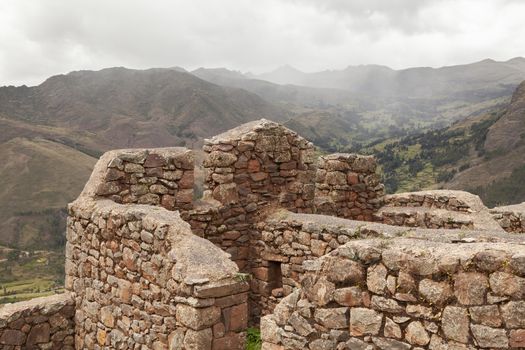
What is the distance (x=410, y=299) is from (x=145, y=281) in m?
3.77

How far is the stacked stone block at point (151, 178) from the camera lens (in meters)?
8.30

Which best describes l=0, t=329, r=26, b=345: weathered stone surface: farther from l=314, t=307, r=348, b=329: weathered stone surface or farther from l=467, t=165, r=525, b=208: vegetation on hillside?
l=467, t=165, r=525, b=208: vegetation on hillside

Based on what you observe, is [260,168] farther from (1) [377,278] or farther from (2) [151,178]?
(1) [377,278]

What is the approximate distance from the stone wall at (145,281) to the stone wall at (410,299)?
1216 millimetres

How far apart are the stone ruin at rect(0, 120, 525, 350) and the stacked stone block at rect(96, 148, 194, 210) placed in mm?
22

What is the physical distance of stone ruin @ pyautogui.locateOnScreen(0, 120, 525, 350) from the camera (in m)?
3.41

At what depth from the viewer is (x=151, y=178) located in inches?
339

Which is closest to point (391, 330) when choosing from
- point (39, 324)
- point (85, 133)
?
point (39, 324)

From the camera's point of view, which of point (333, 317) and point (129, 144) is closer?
point (333, 317)

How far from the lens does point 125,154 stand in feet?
27.7

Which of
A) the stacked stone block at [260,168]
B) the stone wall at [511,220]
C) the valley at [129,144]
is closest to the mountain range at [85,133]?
the valley at [129,144]

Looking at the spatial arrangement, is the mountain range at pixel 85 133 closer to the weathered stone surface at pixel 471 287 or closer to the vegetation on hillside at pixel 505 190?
the vegetation on hillside at pixel 505 190

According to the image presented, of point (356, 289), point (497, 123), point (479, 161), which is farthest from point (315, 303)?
point (497, 123)

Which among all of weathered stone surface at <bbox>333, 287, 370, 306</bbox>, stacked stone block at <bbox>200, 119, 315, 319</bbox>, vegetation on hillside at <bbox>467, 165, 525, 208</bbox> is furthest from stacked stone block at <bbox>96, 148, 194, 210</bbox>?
vegetation on hillside at <bbox>467, 165, 525, 208</bbox>
